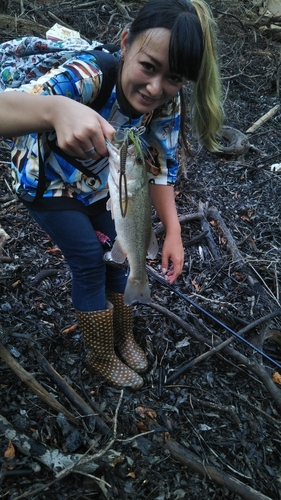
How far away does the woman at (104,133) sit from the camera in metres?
1.52

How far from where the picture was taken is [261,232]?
3.76m

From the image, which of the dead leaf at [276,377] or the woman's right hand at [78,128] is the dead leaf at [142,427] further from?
the woman's right hand at [78,128]

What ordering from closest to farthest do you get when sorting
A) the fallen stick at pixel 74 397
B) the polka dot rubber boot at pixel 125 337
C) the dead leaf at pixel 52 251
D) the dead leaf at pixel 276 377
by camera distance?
the fallen stick at pixel 74 397, the polka dot rubber boot at pixel 125 337, the dead leaf at pixel 276 377, the dead leaf at pixel 52 251

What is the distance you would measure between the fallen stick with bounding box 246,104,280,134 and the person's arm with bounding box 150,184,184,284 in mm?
3539

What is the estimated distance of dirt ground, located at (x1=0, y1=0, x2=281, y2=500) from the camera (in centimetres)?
194

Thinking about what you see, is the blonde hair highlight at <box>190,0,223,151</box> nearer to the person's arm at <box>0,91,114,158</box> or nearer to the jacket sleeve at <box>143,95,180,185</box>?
the jacket sleeve at <box>143,95,180,185</box>

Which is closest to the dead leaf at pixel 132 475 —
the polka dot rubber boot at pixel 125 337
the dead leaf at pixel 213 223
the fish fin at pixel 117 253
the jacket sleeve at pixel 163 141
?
the polka dot rubber boot at pixel 125 337

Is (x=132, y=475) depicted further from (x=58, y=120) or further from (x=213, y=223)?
(x=213, y=223)

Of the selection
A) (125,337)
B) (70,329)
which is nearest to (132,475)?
(125,337)

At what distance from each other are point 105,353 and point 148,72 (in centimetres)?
149

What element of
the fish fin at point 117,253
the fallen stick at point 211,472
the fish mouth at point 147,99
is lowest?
the fallen stick at point 211,472

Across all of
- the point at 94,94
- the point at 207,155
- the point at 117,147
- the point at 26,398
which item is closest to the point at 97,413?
the point at 26,398

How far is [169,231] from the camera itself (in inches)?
92.2

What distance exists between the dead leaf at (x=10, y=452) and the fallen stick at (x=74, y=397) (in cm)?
36
